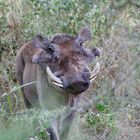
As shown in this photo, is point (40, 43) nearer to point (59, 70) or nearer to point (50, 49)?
point (50, 49)

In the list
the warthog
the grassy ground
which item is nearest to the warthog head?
the warthog

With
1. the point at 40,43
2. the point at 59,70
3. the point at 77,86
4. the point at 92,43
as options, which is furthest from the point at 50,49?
the point at 92,43

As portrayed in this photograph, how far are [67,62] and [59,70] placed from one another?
105mm

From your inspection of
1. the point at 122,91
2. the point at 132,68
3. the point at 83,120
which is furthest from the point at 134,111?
the point at 132,68

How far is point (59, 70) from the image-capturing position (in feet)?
17.0

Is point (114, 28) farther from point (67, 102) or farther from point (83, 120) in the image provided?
point (67, 102)

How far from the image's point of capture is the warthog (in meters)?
4.98

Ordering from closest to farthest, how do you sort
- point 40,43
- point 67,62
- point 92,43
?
point 67,62
point 40,43
point 92,43

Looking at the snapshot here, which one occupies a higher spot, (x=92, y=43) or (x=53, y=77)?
(x=53, y=77)

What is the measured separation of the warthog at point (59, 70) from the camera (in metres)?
4.98

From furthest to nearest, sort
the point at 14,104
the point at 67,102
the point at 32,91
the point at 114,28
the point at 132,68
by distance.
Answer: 1. the point at 114,28
2. the point at 14,104
3. the point at 32,91
4. the point at 67,102
5. the point at 132,68

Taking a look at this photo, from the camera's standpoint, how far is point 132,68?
276cm

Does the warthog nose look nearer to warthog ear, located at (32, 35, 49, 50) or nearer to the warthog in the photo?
the warthog

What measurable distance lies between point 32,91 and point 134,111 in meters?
1.39
